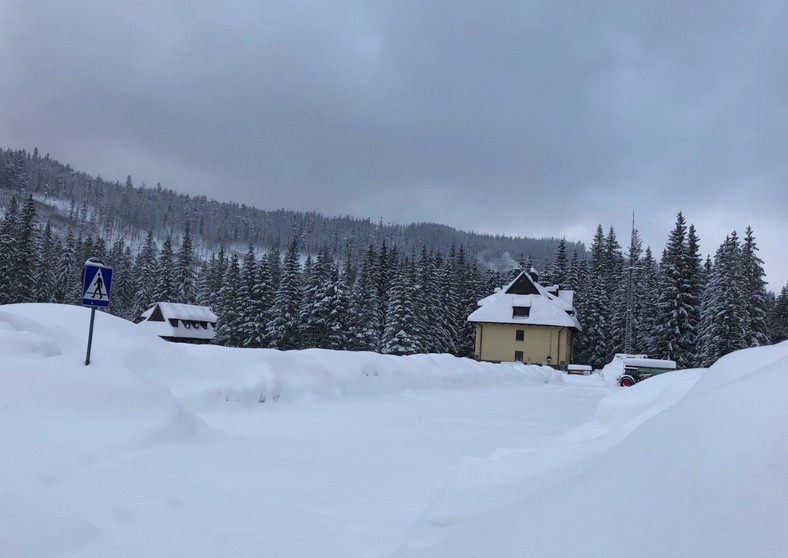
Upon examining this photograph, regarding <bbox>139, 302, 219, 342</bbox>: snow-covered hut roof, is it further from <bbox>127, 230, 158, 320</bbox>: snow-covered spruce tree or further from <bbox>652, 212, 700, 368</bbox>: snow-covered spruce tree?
<bbox>652, 212, 700, 368</bbox>: snow-covered spruce tree

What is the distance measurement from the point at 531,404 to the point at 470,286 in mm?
49003

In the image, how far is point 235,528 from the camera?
4730 millimetres

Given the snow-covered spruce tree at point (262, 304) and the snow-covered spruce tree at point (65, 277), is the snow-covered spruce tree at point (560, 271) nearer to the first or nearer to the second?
the snow-covered spruce tree at point (262, 304)

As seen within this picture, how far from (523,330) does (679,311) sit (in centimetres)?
1291

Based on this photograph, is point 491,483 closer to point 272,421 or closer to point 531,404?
point 272,421

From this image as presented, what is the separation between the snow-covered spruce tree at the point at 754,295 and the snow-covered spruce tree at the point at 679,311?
361 cm

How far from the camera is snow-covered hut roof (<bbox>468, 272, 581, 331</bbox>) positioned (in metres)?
50.2

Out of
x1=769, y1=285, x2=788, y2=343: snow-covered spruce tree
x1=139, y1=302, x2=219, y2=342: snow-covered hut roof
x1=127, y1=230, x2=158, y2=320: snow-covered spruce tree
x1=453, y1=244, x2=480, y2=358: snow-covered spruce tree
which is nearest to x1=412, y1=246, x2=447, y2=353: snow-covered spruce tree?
x1=453, y1=244, x2=480, y2=358: snow-covered spruce tree

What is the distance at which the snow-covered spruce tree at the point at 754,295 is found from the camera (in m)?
42.6

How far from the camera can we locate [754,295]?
44031 mm

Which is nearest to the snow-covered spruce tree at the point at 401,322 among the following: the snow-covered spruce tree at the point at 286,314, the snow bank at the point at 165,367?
the snow-covered spruce tree at the point at 286,314

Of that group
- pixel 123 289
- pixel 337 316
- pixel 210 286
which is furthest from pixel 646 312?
pixel 123 289

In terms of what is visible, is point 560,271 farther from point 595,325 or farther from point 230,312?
point 230,312

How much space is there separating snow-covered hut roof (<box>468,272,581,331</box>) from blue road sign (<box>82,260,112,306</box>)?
43786mm
